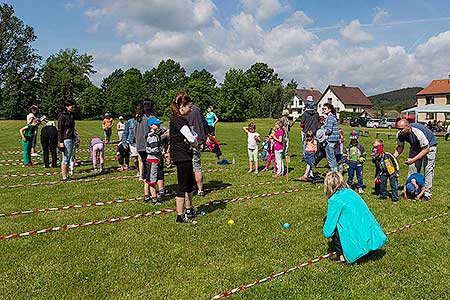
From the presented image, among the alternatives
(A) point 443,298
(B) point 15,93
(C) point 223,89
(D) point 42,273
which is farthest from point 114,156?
(B) point 15,93

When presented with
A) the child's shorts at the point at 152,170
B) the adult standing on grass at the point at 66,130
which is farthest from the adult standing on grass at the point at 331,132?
the adult standing on grass at the point at 66,130

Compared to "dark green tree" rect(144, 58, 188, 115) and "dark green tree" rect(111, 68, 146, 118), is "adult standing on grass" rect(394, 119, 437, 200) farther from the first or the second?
"dark green tree" rect(144, 58, 188, 115)

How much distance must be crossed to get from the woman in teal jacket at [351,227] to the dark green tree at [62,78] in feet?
199

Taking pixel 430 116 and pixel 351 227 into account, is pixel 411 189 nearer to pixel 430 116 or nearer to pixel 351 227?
pixel 351 227

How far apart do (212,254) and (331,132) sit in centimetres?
519

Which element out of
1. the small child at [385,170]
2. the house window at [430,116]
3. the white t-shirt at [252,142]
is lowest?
the small child at [385,170]

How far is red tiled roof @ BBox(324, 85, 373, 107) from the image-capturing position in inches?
3255

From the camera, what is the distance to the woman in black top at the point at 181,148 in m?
6.14

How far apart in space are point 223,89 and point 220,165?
51.7 metres

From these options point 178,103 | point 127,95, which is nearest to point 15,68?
point 127,95

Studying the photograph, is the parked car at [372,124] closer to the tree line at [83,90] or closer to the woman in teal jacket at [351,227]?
the tree line at [83,90]

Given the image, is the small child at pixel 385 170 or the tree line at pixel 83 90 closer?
the small child at pixel 385 170

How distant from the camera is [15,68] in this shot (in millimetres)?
62969

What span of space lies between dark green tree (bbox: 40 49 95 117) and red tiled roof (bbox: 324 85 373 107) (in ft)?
172
